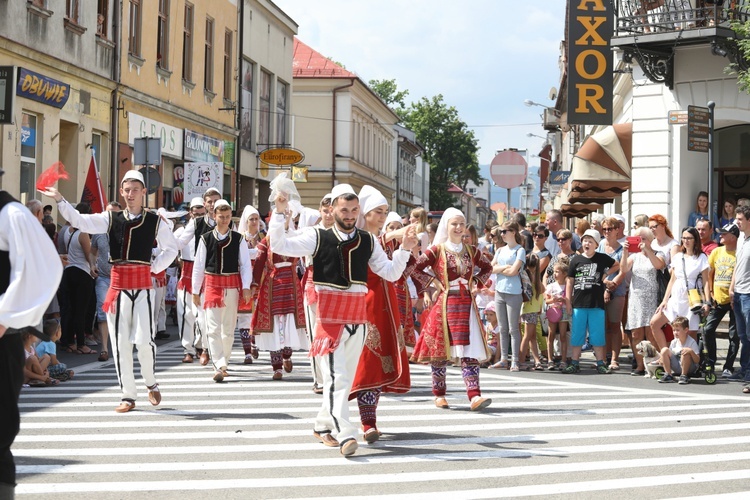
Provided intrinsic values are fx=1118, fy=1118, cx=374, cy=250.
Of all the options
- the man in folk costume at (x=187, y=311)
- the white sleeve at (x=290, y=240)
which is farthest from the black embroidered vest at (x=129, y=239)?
the man in folk costume at (x=187, y=311)

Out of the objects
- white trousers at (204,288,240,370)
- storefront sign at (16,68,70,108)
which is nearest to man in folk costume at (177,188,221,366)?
white trousers at (204,288,240,370)

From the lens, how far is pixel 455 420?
984 cm

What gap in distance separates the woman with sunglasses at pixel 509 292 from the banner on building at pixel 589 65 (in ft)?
29.1

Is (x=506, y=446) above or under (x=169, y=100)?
under

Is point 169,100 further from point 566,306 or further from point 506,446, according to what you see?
point 506,446

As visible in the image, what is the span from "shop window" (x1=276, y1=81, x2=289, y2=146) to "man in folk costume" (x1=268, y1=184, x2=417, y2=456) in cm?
3614

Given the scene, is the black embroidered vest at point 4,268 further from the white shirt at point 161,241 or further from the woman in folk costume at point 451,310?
the woman in folk costume at point 451,310

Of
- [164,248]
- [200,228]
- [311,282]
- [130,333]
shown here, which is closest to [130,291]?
[130,333]

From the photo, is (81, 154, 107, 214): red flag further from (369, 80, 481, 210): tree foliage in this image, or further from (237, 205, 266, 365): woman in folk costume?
(369, 80, 481, 210): tree foliage

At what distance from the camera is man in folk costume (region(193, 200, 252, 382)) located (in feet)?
41.8

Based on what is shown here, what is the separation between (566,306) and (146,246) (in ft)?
21.3

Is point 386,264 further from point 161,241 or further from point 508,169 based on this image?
point 508,169

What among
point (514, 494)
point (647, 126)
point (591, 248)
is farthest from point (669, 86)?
point (514, 494)

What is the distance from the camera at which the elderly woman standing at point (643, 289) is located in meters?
14.2
